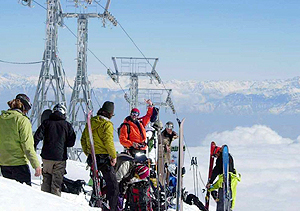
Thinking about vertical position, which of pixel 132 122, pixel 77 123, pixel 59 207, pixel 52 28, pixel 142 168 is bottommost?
pixel 59 207

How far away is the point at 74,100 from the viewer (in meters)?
20.2

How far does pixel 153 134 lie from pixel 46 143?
137 inches

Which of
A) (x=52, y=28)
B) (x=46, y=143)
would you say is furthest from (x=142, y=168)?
(x=52, y=28)

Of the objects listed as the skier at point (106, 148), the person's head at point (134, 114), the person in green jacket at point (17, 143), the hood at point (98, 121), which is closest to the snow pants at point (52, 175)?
the skier at point (106, 148)

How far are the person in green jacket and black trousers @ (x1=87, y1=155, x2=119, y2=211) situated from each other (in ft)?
3.69

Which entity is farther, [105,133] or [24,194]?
[105,133]

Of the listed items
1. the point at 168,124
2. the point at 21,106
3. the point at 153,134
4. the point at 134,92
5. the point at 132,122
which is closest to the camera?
the point at 21,106

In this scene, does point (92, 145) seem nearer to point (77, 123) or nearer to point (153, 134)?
point (153, 134)

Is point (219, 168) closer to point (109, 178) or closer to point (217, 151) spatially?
point (217, 151)

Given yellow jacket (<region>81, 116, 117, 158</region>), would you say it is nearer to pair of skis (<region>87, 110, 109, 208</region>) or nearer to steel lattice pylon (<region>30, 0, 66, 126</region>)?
pair of skis (<region>87, 110, 109, 208</region>)

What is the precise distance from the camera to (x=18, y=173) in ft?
22.0

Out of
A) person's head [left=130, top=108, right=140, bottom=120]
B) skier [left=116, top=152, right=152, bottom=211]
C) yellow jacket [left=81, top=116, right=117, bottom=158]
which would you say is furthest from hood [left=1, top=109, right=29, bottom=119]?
person's head [left=130, top=108, right=140, bottom=120]

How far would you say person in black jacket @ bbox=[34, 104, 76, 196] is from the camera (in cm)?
724

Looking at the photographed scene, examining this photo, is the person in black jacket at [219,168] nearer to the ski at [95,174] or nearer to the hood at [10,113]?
the ski at [95,174]
